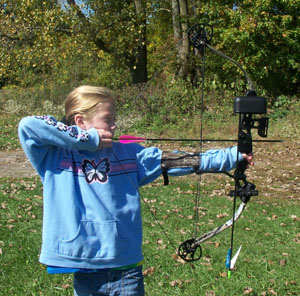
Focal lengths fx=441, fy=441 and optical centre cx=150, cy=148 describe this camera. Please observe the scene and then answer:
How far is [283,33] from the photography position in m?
12.3

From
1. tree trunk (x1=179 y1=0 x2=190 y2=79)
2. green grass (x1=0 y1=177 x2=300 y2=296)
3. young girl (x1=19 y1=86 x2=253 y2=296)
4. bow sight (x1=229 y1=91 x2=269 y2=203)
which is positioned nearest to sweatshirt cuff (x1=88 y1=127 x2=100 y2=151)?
young girl (x1=19 y1=86 x2=253 y2=296)

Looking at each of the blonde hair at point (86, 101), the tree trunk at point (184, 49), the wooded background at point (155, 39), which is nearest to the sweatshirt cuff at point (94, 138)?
the blonde hair at point (86, 101)

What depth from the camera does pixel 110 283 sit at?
1.89 metres

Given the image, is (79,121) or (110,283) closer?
(110,283)

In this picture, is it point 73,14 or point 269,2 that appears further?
point 73,14

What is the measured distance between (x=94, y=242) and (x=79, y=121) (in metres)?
0.55

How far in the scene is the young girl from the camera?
185cm

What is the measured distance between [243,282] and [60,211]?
6.65 ft

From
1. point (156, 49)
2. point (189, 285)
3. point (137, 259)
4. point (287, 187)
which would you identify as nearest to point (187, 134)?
point (287, 187)

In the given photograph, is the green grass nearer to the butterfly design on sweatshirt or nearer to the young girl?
the young girl

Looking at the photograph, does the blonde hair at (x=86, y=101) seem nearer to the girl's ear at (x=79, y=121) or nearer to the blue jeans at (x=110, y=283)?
the girl's ear at (x=79, y=121)

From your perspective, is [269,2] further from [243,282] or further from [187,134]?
[243,282]

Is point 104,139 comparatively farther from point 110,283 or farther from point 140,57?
point 140,57

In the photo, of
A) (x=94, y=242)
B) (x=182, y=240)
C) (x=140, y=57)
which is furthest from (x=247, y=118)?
(x=140, y=57)
